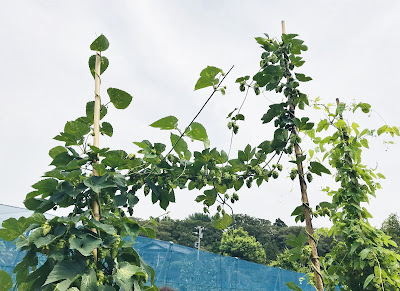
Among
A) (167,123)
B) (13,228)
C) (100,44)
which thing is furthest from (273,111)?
(13,228)

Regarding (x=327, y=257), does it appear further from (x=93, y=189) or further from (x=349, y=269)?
(x=93, y=189)

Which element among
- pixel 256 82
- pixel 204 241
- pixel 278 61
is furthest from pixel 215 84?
pixel 204 241

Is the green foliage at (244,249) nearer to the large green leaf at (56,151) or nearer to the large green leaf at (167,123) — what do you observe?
the large green leaf at (167,123)

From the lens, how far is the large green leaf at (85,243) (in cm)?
Answer: 98

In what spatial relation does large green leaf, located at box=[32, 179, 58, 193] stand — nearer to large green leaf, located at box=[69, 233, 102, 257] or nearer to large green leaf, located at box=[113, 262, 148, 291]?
large green leaf, located at box=[69, 233, 102, 257]

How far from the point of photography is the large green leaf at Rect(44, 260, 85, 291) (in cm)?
94

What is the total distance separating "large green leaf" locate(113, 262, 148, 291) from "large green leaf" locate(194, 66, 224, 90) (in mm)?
648

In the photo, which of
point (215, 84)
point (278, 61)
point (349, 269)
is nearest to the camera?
point (215, 84)

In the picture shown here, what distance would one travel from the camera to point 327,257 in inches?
101

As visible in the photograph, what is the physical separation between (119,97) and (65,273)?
2.05 ft

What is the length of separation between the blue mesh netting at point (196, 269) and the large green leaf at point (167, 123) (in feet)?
8.75

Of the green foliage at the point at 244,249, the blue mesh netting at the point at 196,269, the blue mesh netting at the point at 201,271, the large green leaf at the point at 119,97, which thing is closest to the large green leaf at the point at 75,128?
the large green leaf at the point at 119,97

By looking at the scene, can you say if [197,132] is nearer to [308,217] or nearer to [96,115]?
[96,115]

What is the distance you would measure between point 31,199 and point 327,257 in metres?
2.13
